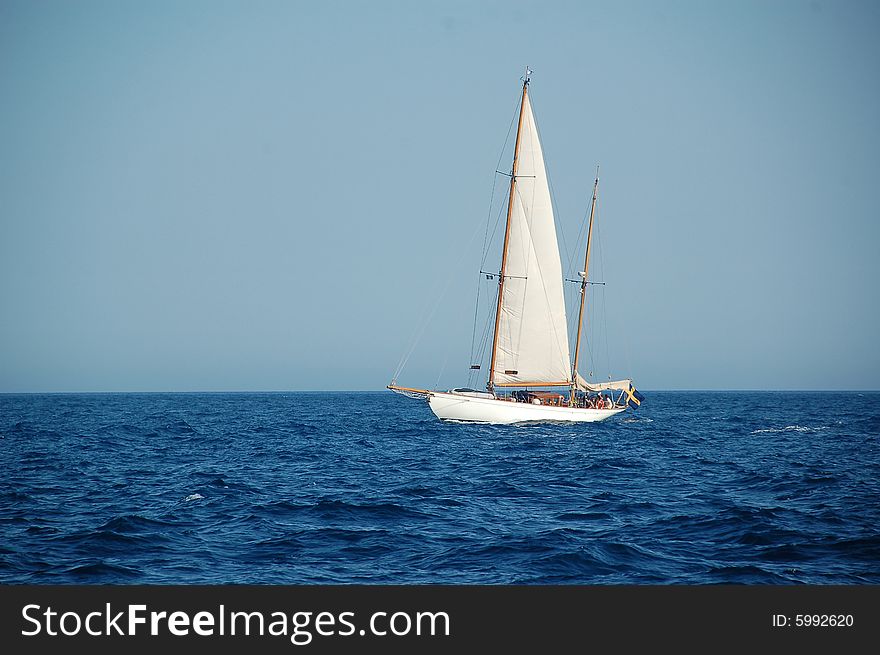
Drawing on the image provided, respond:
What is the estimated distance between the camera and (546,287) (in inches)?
2002

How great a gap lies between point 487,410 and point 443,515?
92.2 ft

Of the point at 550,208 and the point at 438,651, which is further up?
the point at 550,208

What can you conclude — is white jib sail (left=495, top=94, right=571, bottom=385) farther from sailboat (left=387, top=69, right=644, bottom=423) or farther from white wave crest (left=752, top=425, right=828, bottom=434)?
white wave crest (left=752, top=425, right=828, bottom=434)

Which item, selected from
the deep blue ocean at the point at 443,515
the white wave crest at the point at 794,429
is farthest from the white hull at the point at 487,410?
the white wave crest at the point at 794,429

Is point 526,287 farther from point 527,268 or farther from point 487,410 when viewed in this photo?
point 487,410

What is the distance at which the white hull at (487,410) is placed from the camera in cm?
4709

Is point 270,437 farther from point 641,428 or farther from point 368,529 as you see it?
point 368,529

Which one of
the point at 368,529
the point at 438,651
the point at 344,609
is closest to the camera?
the point at 438,651

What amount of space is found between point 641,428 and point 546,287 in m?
13.0

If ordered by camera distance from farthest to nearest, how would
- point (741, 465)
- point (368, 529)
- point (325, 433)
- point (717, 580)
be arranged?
point (325, 433)
point (741, 465)
point (368, 529)
point (717, 580)

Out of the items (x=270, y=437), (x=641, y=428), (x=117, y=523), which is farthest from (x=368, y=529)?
(x=641, y=428)

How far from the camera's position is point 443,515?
19375 mm

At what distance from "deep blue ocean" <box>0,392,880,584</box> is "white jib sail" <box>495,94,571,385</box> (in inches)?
A: 531

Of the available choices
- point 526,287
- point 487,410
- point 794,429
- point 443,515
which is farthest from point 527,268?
point 443,515
